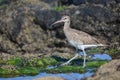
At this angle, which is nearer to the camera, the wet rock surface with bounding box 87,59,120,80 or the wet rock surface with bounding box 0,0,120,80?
the wet rock surface with bounding box 87,59,120,80

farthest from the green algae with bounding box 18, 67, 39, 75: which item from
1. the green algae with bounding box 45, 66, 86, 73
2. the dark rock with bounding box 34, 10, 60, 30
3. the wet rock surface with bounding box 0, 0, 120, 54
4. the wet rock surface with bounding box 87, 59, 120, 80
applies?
the dark rock with bounding box 34, 10, 60, 30

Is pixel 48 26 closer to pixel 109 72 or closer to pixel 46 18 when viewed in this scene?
pixel 46 18

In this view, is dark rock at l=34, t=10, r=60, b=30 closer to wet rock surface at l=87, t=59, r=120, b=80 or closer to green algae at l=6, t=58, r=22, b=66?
green algae at l=6, t=58, r=22, b=66

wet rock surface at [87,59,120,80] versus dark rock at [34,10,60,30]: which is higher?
wet rock surface at [87,59,120,80]

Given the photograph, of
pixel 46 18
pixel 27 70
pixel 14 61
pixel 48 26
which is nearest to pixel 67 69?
pixel 27 70

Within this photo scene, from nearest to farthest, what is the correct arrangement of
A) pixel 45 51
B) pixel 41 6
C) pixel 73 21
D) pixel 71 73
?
pixel 71 73 < pixel 45 51 < pixel 73 21 < pixel 41 6

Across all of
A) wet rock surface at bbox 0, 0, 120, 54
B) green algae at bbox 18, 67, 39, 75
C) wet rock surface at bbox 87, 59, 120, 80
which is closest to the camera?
wet rock surface at bbox 87, 59, 120, 80

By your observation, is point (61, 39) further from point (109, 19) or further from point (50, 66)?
point (50, 66)

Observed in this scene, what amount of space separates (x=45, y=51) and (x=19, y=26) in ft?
10.5

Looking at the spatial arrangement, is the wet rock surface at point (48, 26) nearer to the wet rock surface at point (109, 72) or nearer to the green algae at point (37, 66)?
the green algae at point (37, 66)

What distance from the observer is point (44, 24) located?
30984 mm

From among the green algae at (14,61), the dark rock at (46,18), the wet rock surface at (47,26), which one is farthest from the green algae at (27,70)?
the dark rock at (46,18)

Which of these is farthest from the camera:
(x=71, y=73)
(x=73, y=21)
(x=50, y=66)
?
(x=73, y=21)

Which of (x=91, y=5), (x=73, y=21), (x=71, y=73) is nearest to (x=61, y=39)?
(x=73, y=21)
